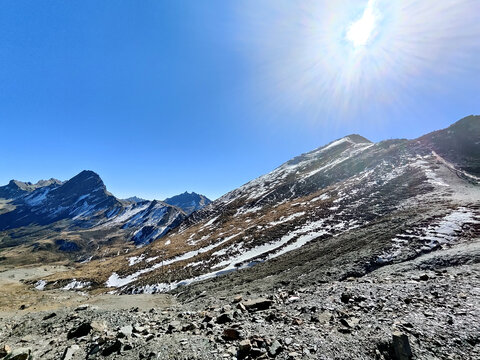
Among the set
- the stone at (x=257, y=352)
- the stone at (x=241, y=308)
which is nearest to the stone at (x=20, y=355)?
the stone at (x=241, y=308)

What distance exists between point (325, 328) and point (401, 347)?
2.56 metres

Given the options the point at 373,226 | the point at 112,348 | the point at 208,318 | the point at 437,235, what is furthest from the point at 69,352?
the point at 373,226

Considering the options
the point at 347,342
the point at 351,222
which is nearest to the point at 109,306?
the point at 347,342

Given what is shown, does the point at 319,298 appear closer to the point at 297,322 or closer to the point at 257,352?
the point at 297,322

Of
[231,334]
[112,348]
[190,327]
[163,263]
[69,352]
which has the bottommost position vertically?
[231,334]

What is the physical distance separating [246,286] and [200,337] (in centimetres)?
1104

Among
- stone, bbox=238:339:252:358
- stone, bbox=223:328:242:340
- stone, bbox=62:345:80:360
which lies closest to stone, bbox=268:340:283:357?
stone, bbox=238:339:252:358

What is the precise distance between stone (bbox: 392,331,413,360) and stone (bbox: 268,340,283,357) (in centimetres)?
382

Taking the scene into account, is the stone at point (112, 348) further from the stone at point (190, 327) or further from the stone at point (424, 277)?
the stone at point (424, 277)

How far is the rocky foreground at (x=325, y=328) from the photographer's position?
754 cm

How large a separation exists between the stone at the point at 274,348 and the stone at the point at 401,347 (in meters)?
3.82

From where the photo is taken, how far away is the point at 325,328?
8.84 m

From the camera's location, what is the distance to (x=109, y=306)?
20875mm

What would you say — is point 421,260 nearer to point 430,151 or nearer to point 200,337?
point 200,337
